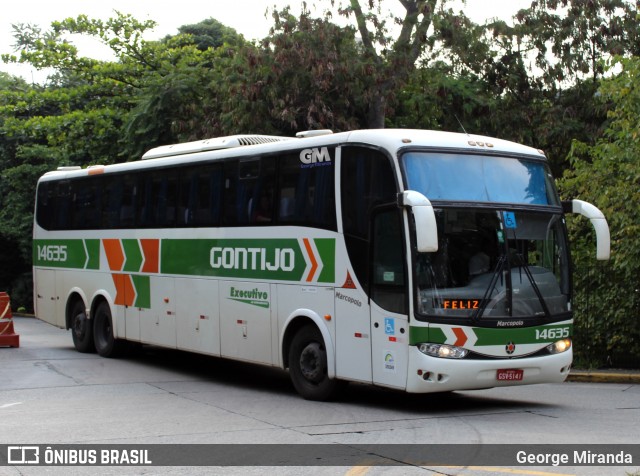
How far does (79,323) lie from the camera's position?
20.9m

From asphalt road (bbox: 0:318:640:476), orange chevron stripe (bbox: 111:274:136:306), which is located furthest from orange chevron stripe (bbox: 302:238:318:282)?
orange chevron stripe (bbox: 111:274:136:306)

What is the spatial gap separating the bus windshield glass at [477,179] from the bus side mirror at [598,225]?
0.75 ft

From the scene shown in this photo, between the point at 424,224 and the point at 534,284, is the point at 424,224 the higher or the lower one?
the higher one

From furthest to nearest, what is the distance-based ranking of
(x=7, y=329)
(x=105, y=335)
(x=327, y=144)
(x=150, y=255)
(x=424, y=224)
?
(x=7, y=329) → (x=105, y=335) → (x=150, y=255) → (x=327, y=144) → (x=424, y=224)

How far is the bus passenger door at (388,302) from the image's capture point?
12008 millimetres

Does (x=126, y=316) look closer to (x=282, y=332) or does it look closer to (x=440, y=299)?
(x=282, y=332)

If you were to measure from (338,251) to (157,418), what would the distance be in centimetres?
307

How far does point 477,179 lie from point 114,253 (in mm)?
8835

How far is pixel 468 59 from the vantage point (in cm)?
2714

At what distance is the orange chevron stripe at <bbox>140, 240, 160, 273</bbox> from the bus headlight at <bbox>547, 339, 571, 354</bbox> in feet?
24.8

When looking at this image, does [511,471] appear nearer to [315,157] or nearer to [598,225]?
[598,225]

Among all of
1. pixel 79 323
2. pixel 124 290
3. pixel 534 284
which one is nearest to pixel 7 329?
pixel 79 323

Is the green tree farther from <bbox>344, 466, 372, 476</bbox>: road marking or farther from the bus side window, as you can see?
<bbox>344, 466, 372, 476</bbox>: road marking

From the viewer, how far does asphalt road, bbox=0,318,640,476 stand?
971 cm
